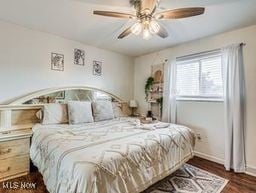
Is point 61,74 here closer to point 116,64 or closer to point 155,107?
point 116,64

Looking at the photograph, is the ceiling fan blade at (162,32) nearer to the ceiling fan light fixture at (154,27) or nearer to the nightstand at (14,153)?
the ceiling fan light fixture at (154,27)

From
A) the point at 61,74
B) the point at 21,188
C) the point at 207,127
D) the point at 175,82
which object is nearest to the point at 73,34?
the point at 61,74

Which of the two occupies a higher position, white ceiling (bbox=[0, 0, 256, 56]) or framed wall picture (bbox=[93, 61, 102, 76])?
white ceiling (bbox=[0, 0, 256, 56])

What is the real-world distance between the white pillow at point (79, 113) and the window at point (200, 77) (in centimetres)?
195

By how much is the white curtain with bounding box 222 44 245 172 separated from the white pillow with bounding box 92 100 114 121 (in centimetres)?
212

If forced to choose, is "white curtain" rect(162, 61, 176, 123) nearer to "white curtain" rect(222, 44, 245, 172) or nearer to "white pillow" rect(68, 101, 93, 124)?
"white curtain" rect(222, 44, 245, 172)

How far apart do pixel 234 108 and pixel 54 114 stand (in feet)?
9.79

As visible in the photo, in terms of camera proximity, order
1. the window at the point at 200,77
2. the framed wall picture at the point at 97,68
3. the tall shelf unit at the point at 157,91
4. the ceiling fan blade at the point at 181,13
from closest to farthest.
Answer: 1. the ceiling fan blade at the point at 181,13
2. the window at the point at 200,77
3. the framed wall picture at the point at 97,68
4. the tall shelf unit at the point at 157,91

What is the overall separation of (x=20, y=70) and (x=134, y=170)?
8.25 ft

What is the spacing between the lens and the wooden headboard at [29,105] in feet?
8.49

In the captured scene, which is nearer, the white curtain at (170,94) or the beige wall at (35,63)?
the beige wall at (35,63)

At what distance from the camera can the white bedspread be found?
4.57 feet

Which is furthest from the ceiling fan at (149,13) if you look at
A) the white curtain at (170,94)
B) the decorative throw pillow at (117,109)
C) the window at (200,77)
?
the decorative throw pillow at (117,109)

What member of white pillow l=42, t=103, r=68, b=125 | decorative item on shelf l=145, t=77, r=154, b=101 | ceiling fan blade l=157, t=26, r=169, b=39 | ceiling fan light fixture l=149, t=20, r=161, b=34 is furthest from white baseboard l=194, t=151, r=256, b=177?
white pillow l=42, t=103, r=68, b=125
